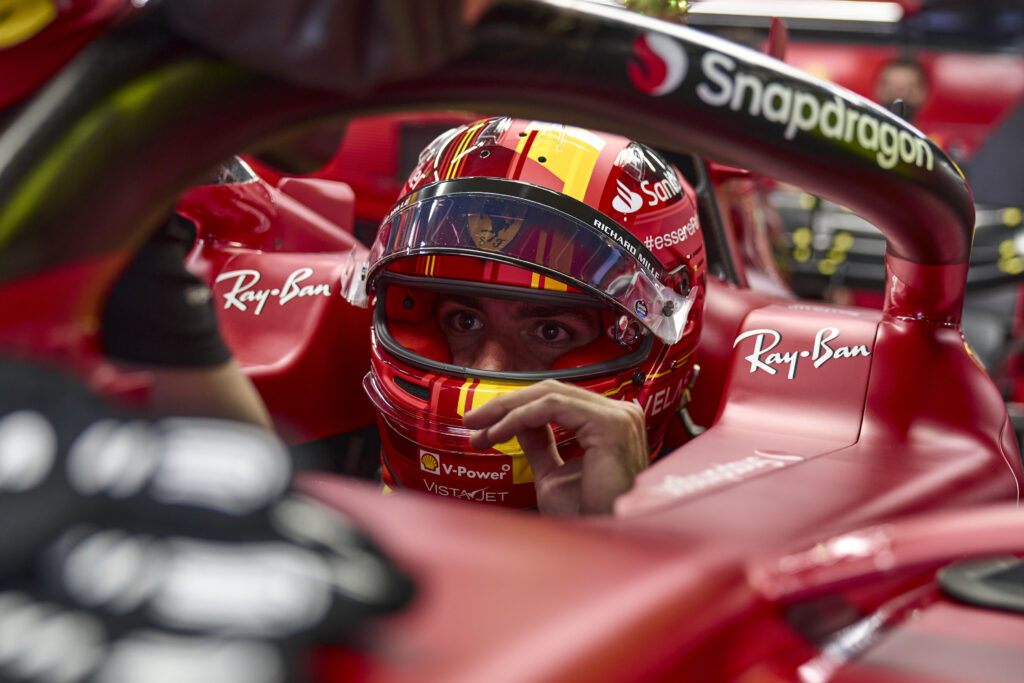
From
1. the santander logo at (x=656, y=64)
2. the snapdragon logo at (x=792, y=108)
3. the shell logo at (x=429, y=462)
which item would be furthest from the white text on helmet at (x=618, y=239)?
the santander logo at (x=656, y=64)

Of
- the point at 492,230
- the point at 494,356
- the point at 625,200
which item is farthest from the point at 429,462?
the point at 625,200

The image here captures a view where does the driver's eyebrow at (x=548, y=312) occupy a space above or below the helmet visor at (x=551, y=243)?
below

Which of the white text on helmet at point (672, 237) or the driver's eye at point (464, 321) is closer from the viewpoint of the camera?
the white text on helmet at point (672, 237)

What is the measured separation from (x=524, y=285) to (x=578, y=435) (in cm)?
32

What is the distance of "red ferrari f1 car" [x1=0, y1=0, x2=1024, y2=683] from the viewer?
374 mm

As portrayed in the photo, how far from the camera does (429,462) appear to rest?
1.18 metres

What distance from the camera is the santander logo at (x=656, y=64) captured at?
43 centimetres

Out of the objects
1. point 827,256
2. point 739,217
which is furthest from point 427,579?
point 827,256

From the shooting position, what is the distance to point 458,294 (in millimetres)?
1273

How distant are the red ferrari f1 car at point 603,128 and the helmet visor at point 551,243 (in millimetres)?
416

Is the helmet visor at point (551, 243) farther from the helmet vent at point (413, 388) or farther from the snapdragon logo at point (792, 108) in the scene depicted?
the snapdragon logo at point (792, 108)

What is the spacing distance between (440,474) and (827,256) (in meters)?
3.79

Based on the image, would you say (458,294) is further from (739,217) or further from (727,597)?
(739,217)

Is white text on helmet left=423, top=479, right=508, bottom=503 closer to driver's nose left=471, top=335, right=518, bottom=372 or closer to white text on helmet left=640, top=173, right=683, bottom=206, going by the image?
driver's nose left=471, top=335, right=518, bottom=372
